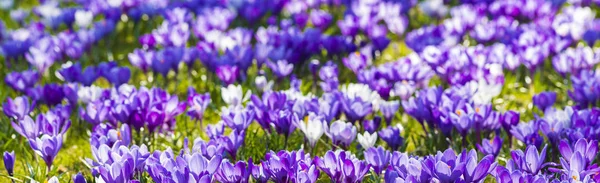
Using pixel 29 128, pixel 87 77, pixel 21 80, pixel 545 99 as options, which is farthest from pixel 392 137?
pixel 21 80

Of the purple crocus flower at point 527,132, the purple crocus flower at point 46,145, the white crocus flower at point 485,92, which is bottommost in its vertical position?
the white crocus flower at point 485,92

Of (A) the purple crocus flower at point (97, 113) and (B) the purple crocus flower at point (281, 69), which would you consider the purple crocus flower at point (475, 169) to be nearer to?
(A) the purple crocus flower at point (97, 113)

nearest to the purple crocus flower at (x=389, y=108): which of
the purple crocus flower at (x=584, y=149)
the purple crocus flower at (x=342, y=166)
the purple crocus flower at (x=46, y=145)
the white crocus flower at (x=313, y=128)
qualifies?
the white crocus flower at (x=313, y=128)

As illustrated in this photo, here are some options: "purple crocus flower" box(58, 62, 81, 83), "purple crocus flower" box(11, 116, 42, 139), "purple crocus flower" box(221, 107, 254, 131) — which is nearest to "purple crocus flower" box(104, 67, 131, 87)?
"purple crocus flower" box(58, 62, 81, 83)

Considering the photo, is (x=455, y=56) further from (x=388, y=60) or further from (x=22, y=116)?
(x=22, y=116)

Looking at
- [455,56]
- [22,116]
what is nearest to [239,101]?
[22,116]

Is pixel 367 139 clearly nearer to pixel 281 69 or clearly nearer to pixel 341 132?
pixel 341 132
